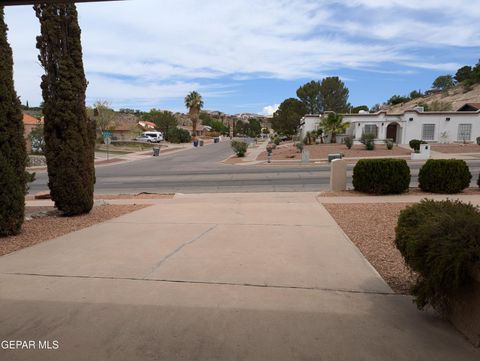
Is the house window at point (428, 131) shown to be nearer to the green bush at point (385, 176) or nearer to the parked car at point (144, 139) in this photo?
the green bush at point (385, 176)

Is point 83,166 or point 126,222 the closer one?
point 126,222

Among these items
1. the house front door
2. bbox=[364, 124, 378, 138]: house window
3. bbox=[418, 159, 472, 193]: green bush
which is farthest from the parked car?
bbox=[418, 159, 472, 193]: green bush

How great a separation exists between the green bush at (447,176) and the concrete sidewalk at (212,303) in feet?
21.7

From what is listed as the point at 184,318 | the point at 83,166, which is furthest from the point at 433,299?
the point at 83,166

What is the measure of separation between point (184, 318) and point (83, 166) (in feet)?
23.1

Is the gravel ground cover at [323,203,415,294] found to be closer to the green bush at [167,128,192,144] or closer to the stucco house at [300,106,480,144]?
the stucco house at [300,106,480,144]

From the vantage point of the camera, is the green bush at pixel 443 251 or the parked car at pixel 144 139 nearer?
the green bush at pixel 443 251

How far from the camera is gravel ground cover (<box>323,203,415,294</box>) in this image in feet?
16.2

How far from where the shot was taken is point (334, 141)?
50281mm

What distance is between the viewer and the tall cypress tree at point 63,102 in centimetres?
941

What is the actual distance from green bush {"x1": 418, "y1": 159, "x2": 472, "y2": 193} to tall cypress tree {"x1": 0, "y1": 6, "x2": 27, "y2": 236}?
10.7 metres

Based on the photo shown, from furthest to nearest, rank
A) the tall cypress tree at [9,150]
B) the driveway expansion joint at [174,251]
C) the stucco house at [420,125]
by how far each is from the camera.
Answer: the stucco house at [420,125]
the tall cypress tree at [9,150]
the driveway expansion joint at [174,251]

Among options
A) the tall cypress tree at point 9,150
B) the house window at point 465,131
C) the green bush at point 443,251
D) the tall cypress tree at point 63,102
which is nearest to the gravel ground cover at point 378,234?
the green bush at point 443,251

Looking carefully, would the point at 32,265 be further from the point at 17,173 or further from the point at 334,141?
the point at 334,141
